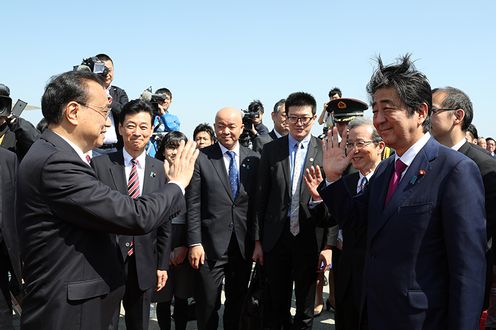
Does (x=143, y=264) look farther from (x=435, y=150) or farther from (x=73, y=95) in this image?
(x=435, y=150)

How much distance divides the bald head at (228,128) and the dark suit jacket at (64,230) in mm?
2318

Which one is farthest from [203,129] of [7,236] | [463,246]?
[463,246]

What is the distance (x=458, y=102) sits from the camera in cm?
333

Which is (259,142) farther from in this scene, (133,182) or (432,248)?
(432,248)

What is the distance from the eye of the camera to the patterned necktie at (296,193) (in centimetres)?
438

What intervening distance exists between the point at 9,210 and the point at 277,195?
2.18m

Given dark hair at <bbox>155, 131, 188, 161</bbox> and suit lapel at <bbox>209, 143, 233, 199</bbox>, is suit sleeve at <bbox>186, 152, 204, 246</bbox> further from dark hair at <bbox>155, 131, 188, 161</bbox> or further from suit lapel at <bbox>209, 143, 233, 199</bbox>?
dark hair at <bbox>155, 131, 188, 161</bbox>

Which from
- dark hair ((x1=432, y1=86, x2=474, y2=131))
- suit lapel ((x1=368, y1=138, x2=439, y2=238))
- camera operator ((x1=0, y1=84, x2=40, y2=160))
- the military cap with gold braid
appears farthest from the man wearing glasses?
camera operator ((x1=0, y1=84, x2=40, y2=160))

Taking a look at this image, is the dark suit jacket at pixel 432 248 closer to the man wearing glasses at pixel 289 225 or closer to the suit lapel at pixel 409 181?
the suit lapel at pixel 409 181

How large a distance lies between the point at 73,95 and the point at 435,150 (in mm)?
1796

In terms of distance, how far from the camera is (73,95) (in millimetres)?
2471

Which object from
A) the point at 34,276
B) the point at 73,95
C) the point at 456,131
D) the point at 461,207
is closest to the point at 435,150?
the point at 461,207

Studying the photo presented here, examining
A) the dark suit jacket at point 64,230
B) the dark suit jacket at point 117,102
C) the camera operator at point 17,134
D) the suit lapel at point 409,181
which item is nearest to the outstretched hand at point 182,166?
the dark suit jacket at point 64,230

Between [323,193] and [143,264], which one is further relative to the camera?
[143,264]
